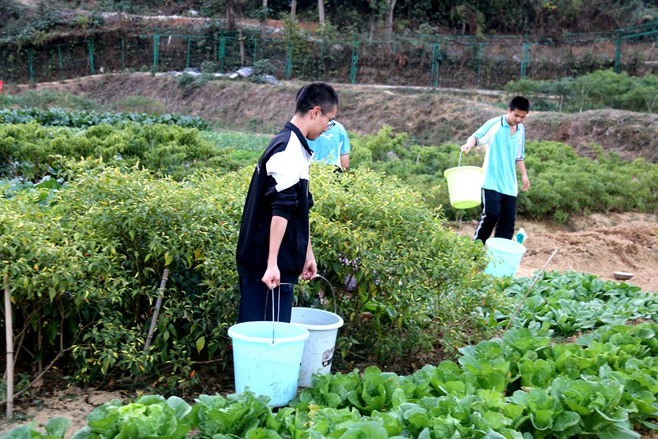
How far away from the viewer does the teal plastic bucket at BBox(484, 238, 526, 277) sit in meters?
7.26

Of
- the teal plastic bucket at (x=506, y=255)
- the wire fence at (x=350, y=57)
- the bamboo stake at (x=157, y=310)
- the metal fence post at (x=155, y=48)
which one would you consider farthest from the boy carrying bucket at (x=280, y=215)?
the metal fence post at (x=155, y=48)

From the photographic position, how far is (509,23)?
144 ft

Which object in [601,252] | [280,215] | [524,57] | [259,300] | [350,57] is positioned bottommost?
[601,252]

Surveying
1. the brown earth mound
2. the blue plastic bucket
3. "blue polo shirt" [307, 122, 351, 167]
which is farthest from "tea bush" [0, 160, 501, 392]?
the brown earth mound

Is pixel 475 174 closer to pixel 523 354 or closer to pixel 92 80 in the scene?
pixel 523 354

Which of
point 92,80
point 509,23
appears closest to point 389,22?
point 509,23

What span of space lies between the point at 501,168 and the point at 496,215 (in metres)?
0.52

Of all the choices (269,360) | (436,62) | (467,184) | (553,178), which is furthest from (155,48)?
(269,360)

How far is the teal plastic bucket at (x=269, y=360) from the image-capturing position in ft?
11.2

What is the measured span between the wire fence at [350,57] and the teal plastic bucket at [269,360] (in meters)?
32.2

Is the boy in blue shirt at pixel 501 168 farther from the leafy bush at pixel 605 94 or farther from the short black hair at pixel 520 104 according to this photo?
the leafy bush at pixel 605 94

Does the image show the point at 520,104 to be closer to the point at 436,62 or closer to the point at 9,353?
the point at 9,353

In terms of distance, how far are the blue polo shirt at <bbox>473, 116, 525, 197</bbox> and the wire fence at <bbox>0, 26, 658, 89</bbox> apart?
27.8m

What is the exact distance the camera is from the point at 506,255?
7270 mm
